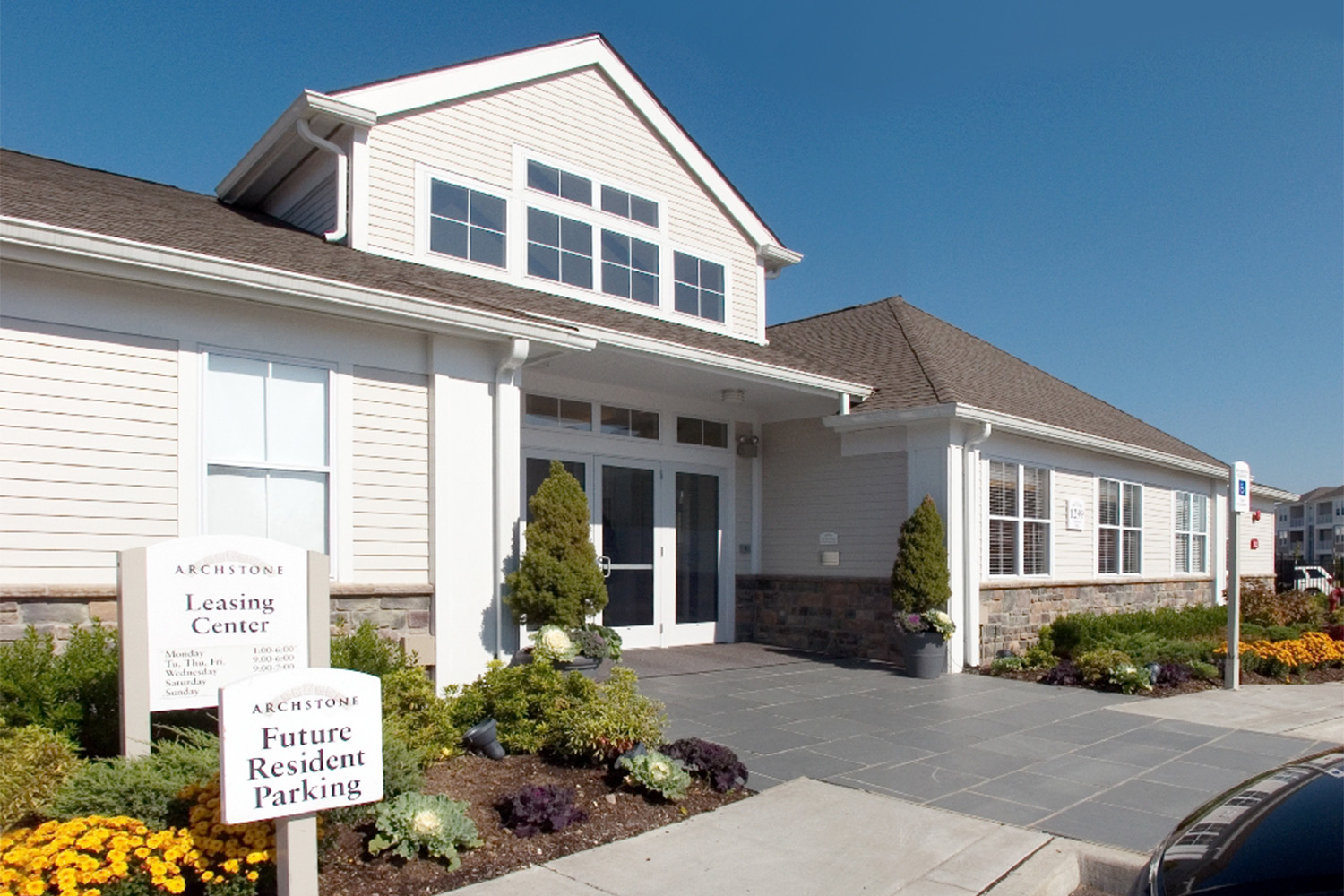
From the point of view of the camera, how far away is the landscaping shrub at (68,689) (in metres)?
5.57

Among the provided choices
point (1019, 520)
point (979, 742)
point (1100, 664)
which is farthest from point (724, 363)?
point (1100, 664)

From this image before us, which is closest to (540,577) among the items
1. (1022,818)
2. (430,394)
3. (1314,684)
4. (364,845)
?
(430,394)

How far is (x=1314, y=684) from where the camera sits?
11273 millimetres

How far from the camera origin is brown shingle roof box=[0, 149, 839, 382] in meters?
7.23

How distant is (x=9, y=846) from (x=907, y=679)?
8.62 meters

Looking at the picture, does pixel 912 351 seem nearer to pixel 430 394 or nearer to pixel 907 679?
pixel 907 679

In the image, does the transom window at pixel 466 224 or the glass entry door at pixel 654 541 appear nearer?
the transom window at pixel 466 224

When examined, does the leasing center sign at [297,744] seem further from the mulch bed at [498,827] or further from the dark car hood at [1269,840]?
the dark car hood at [1269,840]

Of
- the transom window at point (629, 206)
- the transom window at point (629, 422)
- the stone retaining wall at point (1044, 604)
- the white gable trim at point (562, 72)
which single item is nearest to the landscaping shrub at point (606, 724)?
the transom window at point (629, 422)

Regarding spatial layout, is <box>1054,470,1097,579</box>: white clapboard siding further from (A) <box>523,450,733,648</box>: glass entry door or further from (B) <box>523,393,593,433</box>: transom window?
(B) <box>523,393,593,433</box>: transom window

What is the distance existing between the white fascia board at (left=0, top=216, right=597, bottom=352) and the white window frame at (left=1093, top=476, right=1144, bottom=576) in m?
9.65

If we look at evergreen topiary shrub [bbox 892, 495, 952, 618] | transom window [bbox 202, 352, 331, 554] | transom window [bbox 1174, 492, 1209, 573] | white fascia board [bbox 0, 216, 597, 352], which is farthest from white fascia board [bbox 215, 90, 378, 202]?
transom window [bbox 1174, 492, 1209, 573]

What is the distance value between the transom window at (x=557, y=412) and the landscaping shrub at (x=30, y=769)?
19.7 feet

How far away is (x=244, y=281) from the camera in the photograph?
6.84m
